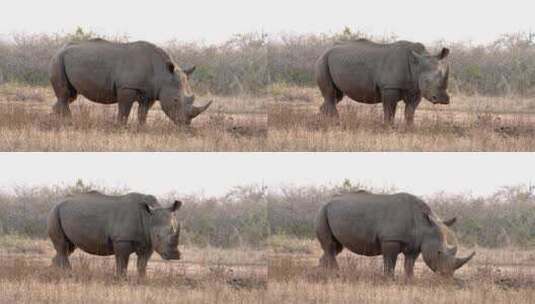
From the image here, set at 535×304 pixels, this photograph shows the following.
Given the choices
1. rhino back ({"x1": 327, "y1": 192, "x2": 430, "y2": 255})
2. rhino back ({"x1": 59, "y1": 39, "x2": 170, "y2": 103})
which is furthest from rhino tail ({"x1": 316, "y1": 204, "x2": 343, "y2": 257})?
rhino back ({"x1": 59, "y1": 39, "x2": 170, "y2": 103})

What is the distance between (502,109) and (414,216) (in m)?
8.49

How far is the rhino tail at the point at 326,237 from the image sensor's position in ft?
83.4

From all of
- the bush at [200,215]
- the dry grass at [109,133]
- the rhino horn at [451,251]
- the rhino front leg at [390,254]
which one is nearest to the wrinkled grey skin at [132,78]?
the dry grass at [109,133]

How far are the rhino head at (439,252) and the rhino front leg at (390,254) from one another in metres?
0.43

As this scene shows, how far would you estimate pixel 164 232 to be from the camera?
23.7m

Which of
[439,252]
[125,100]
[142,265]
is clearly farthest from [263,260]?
[439,252]

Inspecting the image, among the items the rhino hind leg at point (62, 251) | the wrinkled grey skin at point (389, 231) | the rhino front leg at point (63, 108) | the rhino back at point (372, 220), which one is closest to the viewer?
the wrinkled grey skin at point (389, 231)

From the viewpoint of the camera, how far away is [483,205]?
118 feet

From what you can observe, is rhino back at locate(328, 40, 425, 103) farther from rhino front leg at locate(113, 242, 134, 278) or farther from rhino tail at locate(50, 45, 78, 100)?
rhino front leg at locate(113, 242, 134, 278)

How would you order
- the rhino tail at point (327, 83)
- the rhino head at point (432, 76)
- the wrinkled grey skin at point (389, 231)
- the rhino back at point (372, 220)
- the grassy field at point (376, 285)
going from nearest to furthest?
1. the grassy field at point (376, 285)
2. the wrinkled grey skin at point (389, 231)
3. the rhino back at point (372, 220)
4. the rhino head at point (432, 76)
5. the rhino tail at point (327, 83)

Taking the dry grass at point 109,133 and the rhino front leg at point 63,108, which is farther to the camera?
the rhino front leg at point 63,108

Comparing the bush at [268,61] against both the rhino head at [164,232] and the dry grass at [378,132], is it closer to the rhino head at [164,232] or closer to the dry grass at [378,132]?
the dry grass at [378,132]

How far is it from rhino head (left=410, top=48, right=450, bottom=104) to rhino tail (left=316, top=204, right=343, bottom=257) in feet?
9.44

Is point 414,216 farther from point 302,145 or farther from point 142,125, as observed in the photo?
point 142,125
